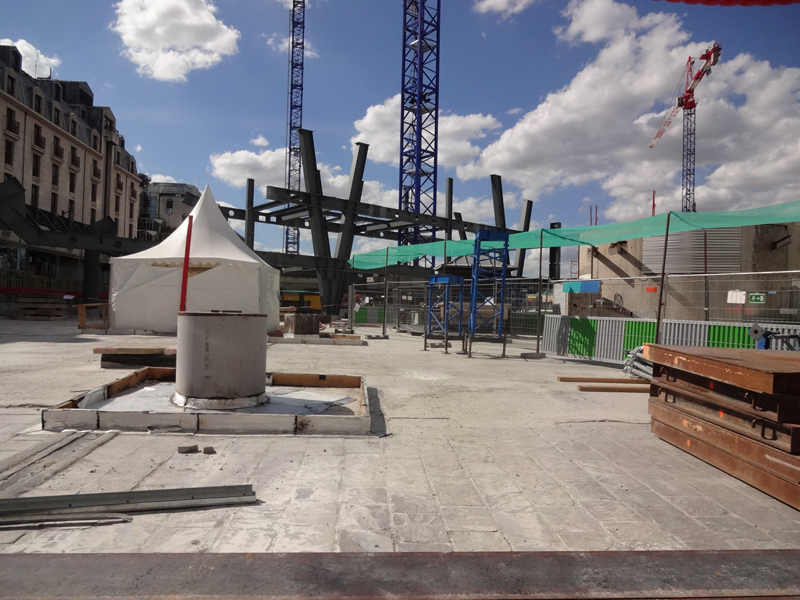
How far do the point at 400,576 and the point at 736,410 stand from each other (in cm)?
326

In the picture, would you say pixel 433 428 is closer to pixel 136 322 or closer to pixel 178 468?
pixel 178 468

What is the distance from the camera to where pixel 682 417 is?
502cm

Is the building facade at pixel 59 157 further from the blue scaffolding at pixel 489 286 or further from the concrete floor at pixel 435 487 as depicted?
the concrete floor at pixel 435 487

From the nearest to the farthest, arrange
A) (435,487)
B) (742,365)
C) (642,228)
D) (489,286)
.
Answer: (435,487) → (742,365) → (642,228) → (489,286)

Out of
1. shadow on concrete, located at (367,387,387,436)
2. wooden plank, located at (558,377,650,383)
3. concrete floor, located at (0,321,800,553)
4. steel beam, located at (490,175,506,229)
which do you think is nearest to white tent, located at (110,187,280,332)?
concrete floor, located at (0,321,800,553)

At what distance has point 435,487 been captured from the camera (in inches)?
153

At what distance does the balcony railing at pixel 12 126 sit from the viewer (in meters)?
35.8

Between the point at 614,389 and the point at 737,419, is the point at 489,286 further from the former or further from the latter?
the point at 737,419

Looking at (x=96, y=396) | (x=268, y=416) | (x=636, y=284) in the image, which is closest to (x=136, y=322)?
(x=96, y=396)

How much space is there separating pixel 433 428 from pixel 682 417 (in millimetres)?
2536

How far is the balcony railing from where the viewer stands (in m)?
35.8

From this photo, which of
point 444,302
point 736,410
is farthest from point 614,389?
point 444,302

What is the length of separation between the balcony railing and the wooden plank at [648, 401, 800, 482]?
45.1m

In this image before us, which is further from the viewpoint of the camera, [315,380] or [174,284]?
[174,284]
